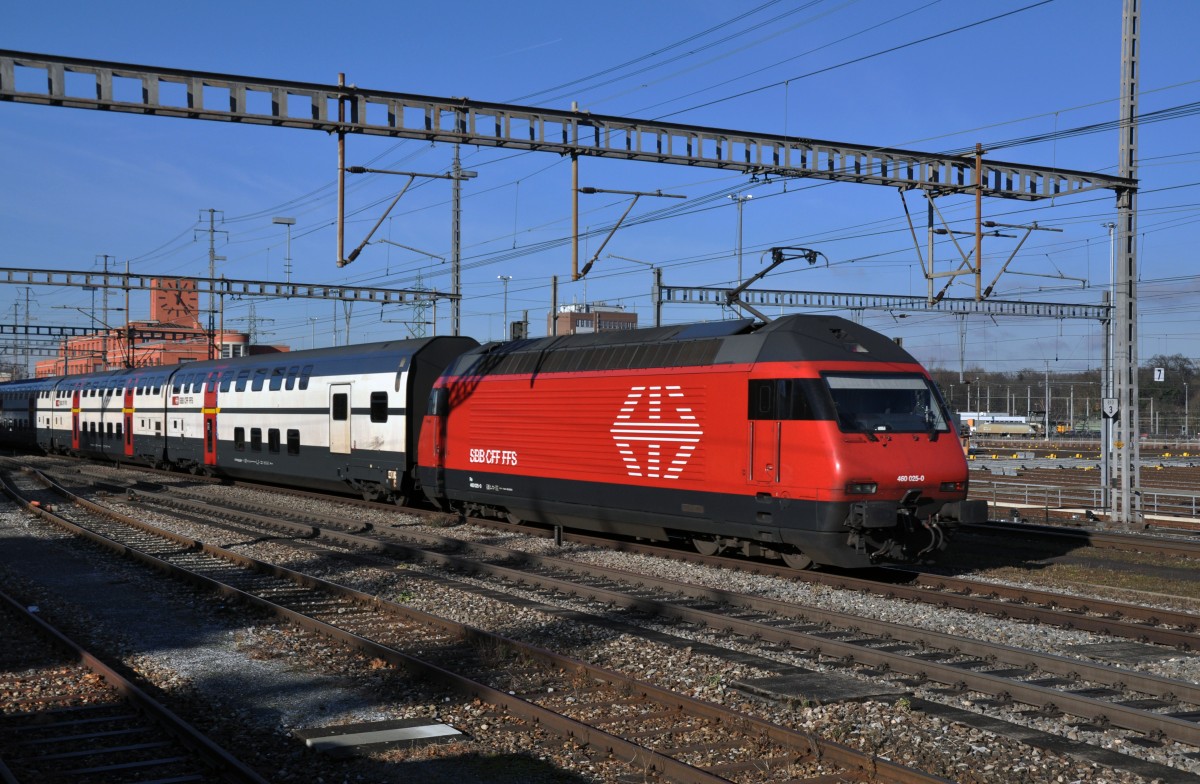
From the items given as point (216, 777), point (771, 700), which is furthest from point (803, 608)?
point (216, 777)

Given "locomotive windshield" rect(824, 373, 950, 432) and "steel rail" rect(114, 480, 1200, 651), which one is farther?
"locomotive windshield" rect(824, 373, 950, 432)

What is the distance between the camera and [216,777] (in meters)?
7.09

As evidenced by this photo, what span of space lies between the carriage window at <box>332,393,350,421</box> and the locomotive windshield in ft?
48.3

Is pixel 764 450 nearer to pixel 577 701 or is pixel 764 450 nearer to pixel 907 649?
pixel 907 649

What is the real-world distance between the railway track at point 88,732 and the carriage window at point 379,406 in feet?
45.6

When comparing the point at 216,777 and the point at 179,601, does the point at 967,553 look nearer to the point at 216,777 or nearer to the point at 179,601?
the point at 179,601

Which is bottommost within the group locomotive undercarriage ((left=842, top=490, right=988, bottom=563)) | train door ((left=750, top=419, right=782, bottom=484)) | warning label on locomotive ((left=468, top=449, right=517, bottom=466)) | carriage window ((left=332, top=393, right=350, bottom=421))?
locomotive undercarriage ((left=842, top=490, right=988, bottom=563))

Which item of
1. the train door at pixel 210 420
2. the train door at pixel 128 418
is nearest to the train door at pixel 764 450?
the train door at pixel 210 420

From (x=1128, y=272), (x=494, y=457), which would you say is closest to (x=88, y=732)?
(x=494, y=457)

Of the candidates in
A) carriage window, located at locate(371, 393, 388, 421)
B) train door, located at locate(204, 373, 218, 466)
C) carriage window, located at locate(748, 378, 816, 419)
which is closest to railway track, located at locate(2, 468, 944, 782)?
carriage window, located at locate(748, 378, 816, 419)

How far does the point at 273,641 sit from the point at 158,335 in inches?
1959

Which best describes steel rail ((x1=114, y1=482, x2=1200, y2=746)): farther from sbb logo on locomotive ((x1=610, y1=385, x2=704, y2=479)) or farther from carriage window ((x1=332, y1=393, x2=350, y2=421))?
carriage window ((x1=332, y1=393, x2=350, y2=421))

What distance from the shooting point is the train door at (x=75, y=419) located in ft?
152

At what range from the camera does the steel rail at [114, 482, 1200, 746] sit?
26.8 ft
